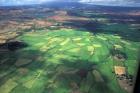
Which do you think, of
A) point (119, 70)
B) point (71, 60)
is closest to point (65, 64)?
point (71, 60)

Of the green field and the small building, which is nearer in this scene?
the green field

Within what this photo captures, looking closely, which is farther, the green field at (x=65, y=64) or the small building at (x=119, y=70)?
the small building at (x=119, y=70)

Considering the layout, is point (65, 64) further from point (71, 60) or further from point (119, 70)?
point (119, 70)

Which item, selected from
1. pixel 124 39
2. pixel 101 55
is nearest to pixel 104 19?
pixel 124 39

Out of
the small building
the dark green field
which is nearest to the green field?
the dark green field

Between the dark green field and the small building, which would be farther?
the small building

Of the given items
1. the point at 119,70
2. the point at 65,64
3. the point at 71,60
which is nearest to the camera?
the point at 119,70

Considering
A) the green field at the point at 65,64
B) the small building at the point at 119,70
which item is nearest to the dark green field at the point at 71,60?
the green field at the point at 65,64

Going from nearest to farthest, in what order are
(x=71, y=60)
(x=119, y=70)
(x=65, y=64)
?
(x=119, y=70) → (x=65, y=64) → (x=71, y=60)

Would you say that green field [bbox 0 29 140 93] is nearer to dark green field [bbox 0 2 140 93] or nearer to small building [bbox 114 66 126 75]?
dark green field [bbox 0 2 140 93]

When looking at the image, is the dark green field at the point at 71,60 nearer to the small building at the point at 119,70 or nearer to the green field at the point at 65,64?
the green field at the point at 65,64

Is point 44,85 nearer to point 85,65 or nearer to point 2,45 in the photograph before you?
point 85,65
